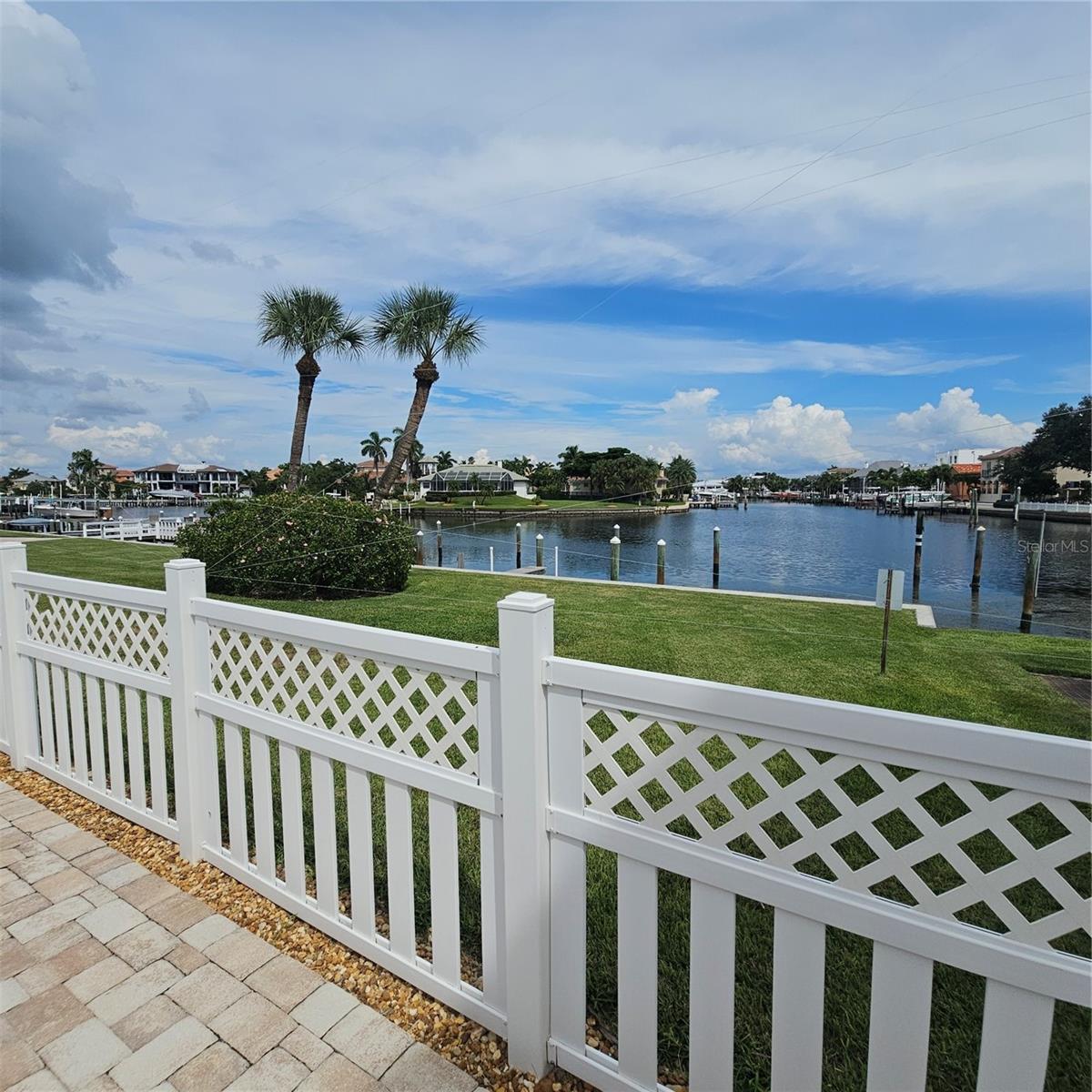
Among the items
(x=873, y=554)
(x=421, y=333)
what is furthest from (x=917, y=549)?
(x=421, y=333)

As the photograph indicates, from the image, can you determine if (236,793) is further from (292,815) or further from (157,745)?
(157,745)

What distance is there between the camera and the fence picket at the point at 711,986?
1.22 m

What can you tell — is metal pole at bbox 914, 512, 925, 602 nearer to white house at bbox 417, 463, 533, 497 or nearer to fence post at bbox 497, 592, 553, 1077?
fence post at bbox 497, 592, 553, 1077

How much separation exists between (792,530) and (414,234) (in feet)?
23.3

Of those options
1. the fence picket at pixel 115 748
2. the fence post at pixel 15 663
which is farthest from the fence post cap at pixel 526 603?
the fence post at pixel 15 663

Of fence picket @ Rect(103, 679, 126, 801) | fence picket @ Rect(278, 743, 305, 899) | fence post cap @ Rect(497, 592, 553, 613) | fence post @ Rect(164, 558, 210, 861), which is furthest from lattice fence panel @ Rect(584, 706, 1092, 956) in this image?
fence picket @ Rect(103, 679, 126, 801)

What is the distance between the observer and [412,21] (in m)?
4.64

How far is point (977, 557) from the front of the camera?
28.6 ft

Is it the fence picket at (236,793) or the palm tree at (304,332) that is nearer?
the fence picket at (236,793)

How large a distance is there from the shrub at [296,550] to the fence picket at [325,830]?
20.3ft

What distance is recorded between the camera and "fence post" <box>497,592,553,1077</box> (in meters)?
1.39

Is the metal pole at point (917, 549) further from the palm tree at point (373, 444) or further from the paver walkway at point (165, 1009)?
the palm tree at point (373, 444)

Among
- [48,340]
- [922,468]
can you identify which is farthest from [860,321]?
[48,340]

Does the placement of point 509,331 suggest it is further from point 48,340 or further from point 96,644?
point 96,644
